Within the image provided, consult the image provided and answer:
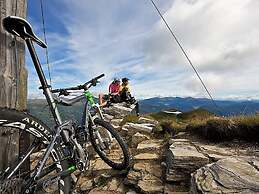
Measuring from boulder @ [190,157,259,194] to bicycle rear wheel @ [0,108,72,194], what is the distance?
64.4 inches

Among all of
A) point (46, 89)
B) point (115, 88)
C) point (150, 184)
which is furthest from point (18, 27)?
point (115, 88)

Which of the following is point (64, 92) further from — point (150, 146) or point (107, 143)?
point (150, 146)

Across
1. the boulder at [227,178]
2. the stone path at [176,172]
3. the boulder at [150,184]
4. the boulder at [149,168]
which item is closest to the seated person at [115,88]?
the stone path at [176,172]

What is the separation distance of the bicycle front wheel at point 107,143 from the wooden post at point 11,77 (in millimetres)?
2617

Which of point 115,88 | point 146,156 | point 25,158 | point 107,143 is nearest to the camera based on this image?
point 25,158

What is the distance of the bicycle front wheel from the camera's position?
235 inches

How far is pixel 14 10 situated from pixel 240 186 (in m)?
3.21

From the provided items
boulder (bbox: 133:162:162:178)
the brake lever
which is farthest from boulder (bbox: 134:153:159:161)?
the brake lever

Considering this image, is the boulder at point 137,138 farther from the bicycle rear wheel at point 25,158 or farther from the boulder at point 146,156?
the bicycle rear wheel at point 25,158

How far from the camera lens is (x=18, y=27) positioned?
334 cm

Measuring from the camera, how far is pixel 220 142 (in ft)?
23.0

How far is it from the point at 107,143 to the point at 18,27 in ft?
11.3

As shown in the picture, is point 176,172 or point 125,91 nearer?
point 176,172

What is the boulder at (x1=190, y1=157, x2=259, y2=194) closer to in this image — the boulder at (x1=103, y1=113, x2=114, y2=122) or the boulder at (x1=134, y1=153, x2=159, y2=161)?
the boulder at (x1=134, y1=153, x2=159, y2=161)
